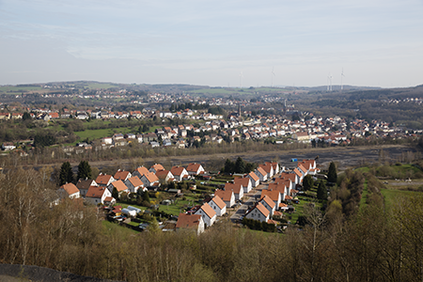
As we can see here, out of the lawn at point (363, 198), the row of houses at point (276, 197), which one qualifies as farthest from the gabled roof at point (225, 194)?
the lawn at point (363, 198)

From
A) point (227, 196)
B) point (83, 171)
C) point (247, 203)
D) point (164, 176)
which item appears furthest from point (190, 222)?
point (83, 171)

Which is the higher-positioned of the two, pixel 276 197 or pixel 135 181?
pixel 276 197

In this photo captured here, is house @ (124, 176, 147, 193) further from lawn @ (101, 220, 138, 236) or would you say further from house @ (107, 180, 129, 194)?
lawn @ (101, 220, 138, 236)

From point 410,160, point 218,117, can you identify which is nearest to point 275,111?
point 218,117

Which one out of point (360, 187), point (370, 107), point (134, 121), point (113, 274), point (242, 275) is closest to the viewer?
point (242, 275)

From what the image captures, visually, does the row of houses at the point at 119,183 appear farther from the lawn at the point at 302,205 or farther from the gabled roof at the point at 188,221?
the lawn at the point at 302,205

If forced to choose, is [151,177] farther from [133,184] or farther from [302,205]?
[302,205]

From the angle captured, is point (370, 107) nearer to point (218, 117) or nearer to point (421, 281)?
point (218, 117)
